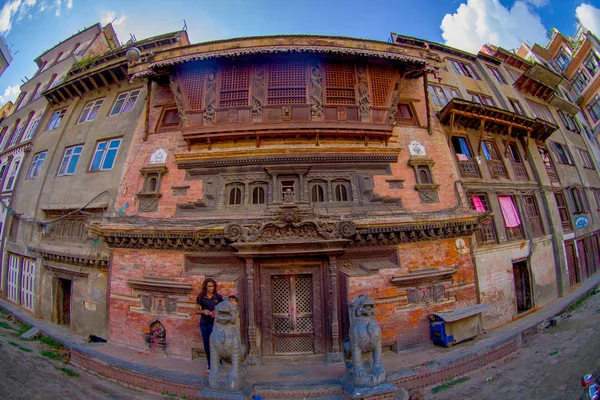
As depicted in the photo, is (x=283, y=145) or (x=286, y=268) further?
(x=283, y=145)

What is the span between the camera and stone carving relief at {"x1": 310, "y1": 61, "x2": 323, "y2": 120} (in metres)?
9.84

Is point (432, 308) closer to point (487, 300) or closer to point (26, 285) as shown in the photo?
point (487, 300)

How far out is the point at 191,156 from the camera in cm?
980

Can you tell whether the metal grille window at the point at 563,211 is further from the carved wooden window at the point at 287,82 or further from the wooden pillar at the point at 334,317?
the carved wooden window at the point at 287,82

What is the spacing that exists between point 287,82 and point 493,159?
1121cm

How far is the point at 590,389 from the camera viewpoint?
448cm

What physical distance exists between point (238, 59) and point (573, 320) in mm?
16662

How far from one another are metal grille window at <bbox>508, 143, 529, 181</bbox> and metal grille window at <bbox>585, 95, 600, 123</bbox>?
59.8ft

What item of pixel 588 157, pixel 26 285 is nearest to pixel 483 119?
pixel 588 157

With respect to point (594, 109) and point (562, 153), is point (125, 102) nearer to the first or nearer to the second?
point (562, 153)

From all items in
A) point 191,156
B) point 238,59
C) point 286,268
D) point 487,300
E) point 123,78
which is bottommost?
point 487,300

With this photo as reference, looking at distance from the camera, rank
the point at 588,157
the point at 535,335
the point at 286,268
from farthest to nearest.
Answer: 1. the point at 588,157
2. the point at 535,335
3. the point at 286,268

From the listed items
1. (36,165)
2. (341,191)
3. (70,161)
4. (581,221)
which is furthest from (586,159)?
(36,165)

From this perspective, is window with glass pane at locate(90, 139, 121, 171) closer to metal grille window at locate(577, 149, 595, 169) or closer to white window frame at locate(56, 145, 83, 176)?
white window frame at locate(56, 145, 83, 176)
